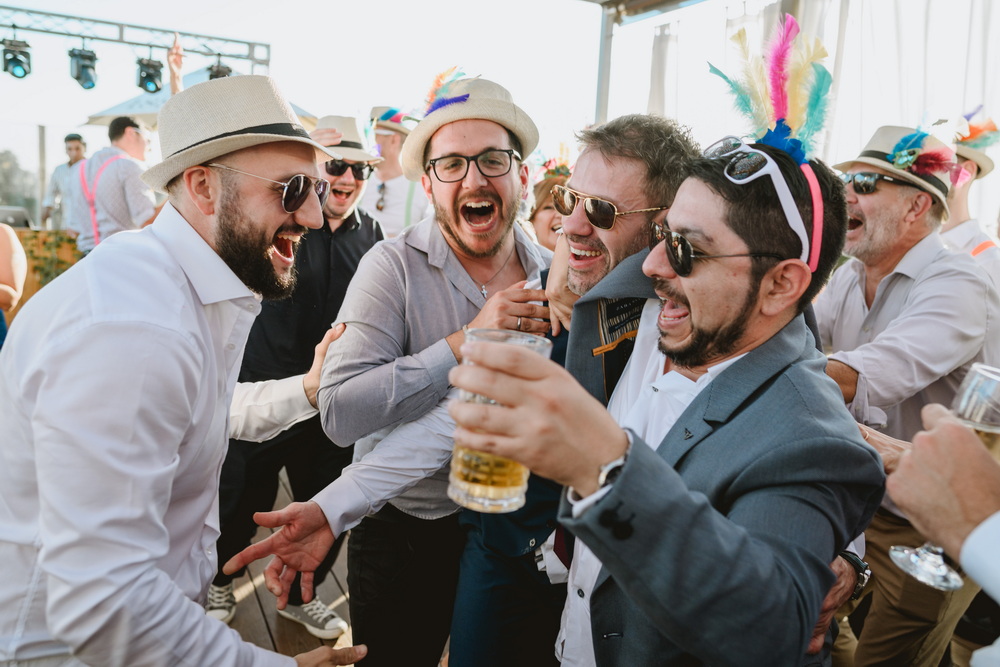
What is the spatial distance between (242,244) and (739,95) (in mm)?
1507

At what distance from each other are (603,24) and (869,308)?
5.04 m

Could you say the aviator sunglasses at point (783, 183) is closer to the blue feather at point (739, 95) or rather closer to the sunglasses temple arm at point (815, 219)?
the sunglasses temple arm at point (815, 219)

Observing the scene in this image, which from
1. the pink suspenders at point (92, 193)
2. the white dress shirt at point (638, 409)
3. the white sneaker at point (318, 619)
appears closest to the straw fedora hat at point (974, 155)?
the white dress shirt at point (638, 409)

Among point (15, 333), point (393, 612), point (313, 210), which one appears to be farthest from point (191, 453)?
point (393, 612)

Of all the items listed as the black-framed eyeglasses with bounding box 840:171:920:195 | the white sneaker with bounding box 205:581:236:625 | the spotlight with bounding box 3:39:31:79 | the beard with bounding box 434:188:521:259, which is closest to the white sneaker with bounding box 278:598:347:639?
the white sneaker with bounding box 205:581:236:625

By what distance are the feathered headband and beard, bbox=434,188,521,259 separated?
920 millimetres

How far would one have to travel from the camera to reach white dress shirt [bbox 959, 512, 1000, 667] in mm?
1071

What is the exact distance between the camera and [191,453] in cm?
170

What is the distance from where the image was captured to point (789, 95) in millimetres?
1759

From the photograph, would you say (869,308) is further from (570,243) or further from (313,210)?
(313,210)

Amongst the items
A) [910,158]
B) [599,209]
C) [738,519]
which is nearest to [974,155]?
[910,158]

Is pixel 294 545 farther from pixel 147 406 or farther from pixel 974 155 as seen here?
pixel 974 155

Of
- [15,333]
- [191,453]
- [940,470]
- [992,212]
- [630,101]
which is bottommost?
[191,453]

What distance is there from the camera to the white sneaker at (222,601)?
3705 mm
